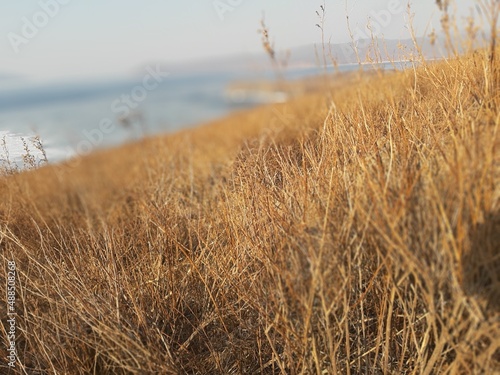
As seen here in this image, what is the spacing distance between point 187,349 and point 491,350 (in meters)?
1.09

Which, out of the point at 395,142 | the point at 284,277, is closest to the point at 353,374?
the point at 284,277

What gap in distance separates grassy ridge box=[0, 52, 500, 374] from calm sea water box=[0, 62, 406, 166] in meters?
0.82

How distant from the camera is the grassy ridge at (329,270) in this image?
1333mm

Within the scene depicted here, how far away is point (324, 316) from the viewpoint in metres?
1.50

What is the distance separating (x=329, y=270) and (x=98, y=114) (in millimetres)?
22344

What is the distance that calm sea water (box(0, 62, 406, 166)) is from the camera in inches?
115

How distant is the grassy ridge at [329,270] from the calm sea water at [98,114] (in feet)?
2.71

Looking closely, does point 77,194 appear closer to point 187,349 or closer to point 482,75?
point 187,349

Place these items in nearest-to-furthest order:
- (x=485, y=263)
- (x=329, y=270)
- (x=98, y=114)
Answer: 1. (x=485, y=263)
2. (x=329, y=270)
3. (x=98, y=114)

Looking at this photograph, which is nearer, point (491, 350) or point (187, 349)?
point (491, 350)

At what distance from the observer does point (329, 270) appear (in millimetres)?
1458

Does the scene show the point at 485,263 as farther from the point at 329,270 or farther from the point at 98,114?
the point at 98,114

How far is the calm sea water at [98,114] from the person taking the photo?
293cm

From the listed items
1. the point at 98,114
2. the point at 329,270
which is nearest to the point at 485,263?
the point at 329,270
